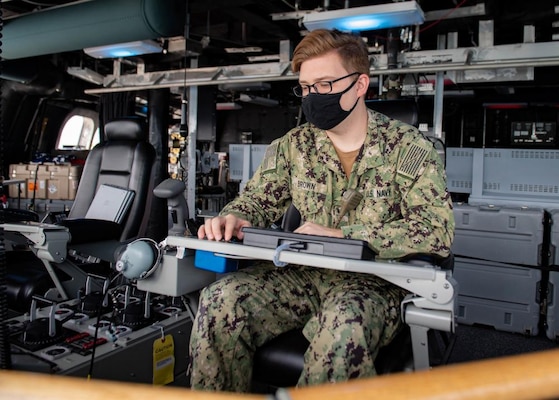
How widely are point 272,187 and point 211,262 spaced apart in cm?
49

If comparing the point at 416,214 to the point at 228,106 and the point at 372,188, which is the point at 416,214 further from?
the point at 228,106

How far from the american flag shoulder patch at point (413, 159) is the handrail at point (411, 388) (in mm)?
1248

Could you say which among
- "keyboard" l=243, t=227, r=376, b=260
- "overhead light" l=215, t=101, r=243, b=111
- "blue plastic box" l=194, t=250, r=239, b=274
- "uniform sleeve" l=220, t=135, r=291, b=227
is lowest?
"blue plastic box" l=194, t=250, r=239, b=274

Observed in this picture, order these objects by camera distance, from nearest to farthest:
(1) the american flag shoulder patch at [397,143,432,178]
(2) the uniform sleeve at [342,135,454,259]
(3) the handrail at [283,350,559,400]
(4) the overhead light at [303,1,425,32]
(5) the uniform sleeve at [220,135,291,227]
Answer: (3) the handrail at [283,350,559,400]
(2) the uniform sleeve at [342,135,454,259]
(1) the american flag shoulder patch at [397,143,432,178]
(5) the uniform sleeve at [220,135,291,227]
(4) the overhead light at [303,1,425,32]

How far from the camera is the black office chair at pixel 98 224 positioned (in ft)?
7.91

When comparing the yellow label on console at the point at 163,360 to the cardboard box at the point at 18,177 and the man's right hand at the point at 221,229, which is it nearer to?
the man's right hand at the point at 221,229

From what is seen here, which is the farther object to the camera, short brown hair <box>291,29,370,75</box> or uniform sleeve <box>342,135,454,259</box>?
short brown hair <box>291,29,370,75</box>

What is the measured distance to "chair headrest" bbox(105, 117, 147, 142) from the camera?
329 cm

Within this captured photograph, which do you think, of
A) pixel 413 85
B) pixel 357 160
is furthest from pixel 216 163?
pixel 357 160

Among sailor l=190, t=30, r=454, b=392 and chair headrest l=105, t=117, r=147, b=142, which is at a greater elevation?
chair headrest l=105, t=117, r=147, b=142

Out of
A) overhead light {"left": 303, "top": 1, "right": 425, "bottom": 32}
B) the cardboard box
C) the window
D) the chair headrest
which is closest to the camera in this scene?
the chair headrest

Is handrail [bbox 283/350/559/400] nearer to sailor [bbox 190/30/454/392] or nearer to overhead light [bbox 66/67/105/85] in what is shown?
sailor [bbox 190/30/454/392]

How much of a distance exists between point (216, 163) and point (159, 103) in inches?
72.9

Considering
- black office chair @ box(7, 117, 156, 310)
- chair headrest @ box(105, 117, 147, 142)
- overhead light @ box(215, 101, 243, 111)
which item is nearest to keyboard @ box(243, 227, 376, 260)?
black office chair @ box(7, 117, 156, 310)
